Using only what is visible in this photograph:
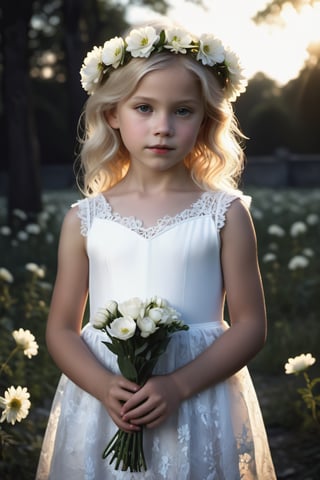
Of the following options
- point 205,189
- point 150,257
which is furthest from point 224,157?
point 150,257

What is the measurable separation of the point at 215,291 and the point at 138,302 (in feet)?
1.34

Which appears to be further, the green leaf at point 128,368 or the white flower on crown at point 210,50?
the white flower on crown at point 210,50

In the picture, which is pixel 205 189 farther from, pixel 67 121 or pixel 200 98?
pixel 67 121

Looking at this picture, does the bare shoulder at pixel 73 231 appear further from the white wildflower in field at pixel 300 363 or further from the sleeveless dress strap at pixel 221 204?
the white wildflower in field at pixel 300 363

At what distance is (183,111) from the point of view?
246 centimetres

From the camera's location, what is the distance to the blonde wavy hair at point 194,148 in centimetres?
257

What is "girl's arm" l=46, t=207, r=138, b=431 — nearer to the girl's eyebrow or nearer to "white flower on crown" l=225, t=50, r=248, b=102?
the girl's eyebrow

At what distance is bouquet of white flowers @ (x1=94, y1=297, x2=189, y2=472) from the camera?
85.4 inches

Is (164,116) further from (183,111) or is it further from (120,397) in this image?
(120,397)

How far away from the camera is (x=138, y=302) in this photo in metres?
2.22

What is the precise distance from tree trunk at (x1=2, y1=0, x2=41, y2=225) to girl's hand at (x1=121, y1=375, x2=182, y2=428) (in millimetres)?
7858

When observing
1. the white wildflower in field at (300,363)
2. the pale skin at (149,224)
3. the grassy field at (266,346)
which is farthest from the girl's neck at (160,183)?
the grassy field at (266,346)

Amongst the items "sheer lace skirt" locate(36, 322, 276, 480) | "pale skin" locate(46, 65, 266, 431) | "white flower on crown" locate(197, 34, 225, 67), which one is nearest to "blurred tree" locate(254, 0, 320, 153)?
"white flower on crown" locate(197, 34, 225, 67)

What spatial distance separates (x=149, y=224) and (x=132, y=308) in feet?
1.38
